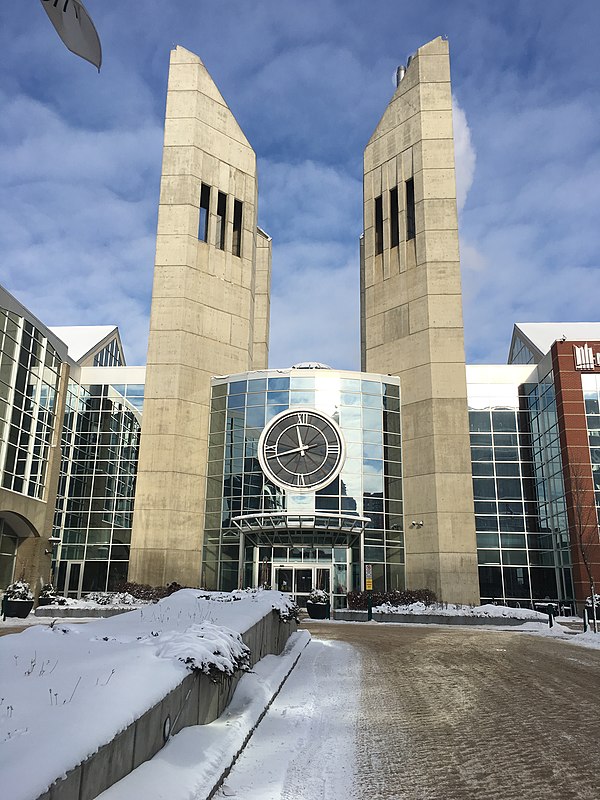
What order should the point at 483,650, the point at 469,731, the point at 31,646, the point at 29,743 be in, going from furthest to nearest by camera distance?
the point at 483,650 < the point at 469,731 < the point at 31,646 < the point at 29,743

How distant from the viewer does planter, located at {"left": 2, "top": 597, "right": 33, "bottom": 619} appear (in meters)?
28.9

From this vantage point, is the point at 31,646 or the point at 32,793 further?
the point at 31,646

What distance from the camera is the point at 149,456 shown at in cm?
4372

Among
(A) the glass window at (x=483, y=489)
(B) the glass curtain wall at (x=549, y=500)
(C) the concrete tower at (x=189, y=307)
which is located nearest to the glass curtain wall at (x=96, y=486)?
(C) the concrete tower at (x=189, y=307)

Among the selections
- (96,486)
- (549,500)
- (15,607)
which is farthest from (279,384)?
(15,607)

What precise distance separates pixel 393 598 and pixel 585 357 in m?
18.7

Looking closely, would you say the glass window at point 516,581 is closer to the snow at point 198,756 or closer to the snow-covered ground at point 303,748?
the snow-covered ground at point 303,748

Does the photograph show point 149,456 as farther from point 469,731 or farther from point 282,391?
point 469,731

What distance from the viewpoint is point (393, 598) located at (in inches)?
1471

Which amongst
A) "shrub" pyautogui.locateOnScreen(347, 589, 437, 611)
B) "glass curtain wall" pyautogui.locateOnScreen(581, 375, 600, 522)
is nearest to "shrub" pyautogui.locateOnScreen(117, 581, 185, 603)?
"shrub" pyautogui.locateOnScreen(347, 589, 437, 611)

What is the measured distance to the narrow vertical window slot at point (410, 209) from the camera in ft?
157

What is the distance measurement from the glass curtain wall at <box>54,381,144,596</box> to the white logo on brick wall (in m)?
27.9

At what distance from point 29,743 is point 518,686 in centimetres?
966

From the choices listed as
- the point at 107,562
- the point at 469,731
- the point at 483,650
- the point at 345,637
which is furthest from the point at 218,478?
the point at 469,731
